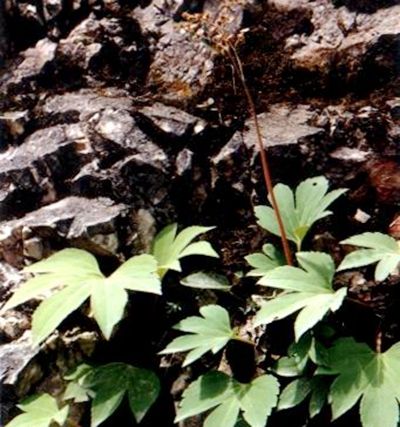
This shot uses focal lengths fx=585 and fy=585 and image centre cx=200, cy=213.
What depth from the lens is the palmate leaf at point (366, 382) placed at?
1.51 metres

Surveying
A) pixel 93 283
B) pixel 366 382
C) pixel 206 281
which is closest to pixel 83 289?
pixel 93 283

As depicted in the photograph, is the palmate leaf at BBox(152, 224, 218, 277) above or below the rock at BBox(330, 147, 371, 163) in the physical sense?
below

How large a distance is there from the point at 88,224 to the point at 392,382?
110 centimetres

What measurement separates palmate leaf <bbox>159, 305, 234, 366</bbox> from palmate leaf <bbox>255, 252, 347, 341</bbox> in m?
0.14

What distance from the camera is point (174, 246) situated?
6.33 feet

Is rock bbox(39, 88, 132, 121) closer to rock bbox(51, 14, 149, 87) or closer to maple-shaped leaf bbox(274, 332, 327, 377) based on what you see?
rock bbox(51, 14, 149, 87)

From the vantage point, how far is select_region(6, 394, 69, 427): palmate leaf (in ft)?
5.84

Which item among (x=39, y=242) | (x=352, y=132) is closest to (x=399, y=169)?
(x=352, y=132)

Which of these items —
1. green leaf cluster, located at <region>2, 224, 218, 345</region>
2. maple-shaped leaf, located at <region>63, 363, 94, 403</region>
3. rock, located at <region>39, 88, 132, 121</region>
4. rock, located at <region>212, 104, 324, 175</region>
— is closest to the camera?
green leaf cluster, located at <region>2, 224, 218, 345</region>

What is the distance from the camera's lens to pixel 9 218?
7.04ft

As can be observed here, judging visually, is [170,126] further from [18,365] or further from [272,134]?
[18,365]

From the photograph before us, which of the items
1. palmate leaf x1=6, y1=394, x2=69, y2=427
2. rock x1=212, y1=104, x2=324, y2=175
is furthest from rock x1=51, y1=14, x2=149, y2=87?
palmate leaf x1=6, y1=394, x2=69, y2=427

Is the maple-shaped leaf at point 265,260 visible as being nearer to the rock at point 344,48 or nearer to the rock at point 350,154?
the rock at point 350,154

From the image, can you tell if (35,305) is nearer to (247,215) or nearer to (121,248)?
(121,248)
